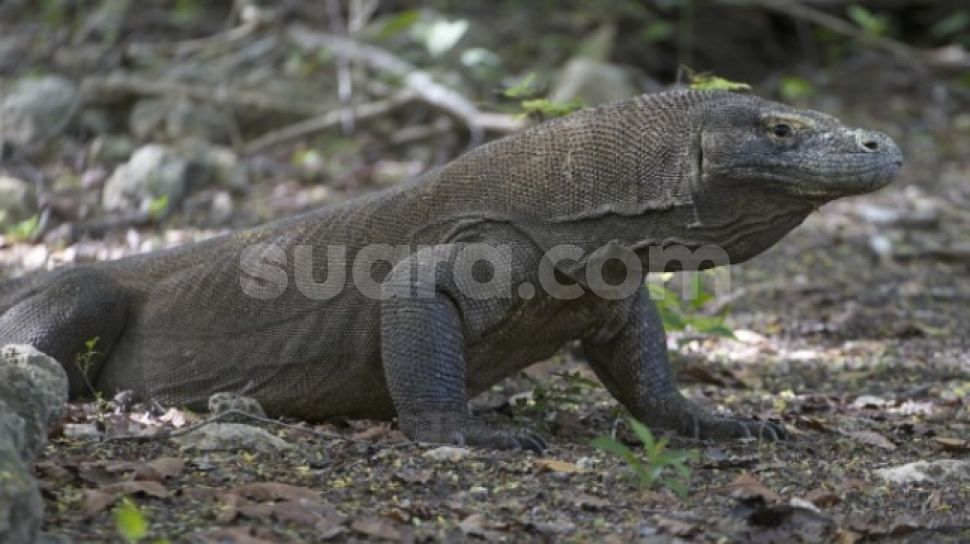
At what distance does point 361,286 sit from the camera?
16.2 ft

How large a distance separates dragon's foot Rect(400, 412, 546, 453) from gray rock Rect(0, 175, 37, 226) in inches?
183

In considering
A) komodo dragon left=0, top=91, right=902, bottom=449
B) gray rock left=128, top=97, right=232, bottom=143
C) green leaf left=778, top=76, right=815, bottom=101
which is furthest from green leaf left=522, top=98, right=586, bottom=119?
green leaf left=778, top=76, right=815, bottom=101

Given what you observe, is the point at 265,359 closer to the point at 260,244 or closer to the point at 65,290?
the point at 260,244

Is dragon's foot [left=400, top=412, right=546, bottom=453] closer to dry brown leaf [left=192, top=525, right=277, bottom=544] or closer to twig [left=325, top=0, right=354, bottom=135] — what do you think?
dry brown leaf [left=192, top=525, right=277, bottom=544]

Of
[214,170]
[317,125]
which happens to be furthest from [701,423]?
[317,125]

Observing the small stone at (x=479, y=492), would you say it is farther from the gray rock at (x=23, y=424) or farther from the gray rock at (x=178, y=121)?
the gray rock at (x=178, y=121)

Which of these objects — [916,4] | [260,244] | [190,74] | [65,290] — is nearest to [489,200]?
[260,244]

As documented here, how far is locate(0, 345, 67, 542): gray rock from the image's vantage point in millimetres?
2729

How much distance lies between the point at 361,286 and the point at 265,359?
55 centimetres

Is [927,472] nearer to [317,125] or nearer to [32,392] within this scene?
[32,392]

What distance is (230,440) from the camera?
13.4 ft

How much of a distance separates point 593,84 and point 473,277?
20.9 ft

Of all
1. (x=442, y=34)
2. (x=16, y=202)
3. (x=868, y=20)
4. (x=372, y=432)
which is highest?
(x=868, y=20)

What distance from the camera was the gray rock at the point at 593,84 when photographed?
10.6 meters
